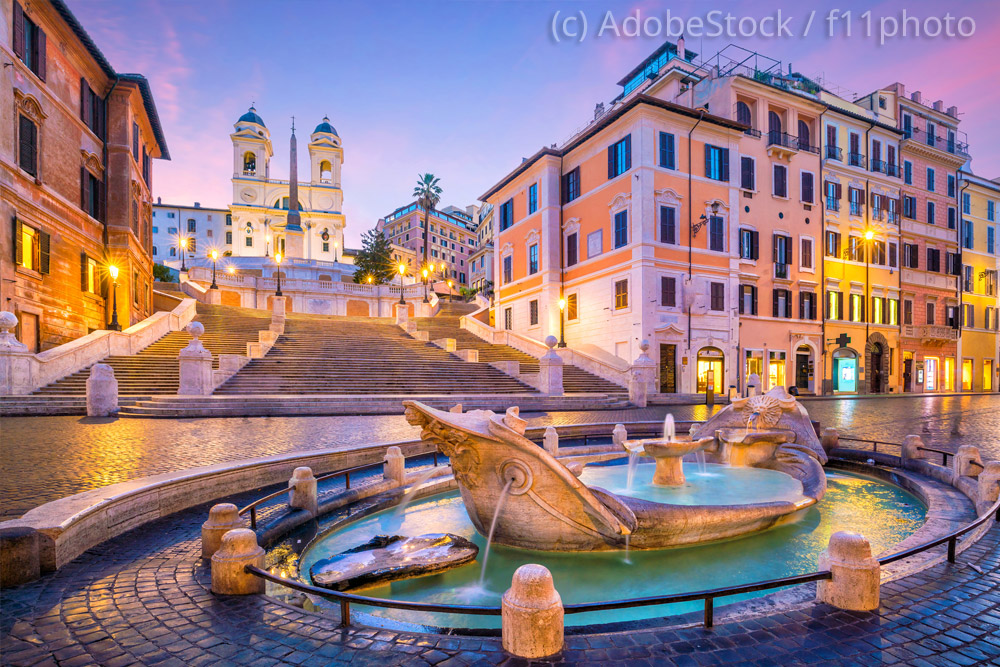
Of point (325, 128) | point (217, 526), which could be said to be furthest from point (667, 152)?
point (325, 128)

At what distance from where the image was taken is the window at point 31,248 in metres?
18.4

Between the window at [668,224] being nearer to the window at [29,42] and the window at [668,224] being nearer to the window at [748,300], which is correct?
the window at [748,300]

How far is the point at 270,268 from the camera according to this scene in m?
46.2

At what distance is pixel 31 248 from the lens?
19.3 meters

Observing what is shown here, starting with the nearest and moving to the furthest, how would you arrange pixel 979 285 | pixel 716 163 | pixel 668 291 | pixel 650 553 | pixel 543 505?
1. pixel 543 505
2. pixel 650 553
3. pixel 668 291
4. pixel 716 163
5. pixel 979 285

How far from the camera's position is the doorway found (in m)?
25.7

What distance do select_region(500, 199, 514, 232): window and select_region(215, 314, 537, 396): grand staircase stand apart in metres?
13.0

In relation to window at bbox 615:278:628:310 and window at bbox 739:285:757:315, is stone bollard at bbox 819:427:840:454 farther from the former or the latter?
window at bbox 739:285:757:315

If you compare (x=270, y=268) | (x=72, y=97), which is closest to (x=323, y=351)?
(x=72, y=97)

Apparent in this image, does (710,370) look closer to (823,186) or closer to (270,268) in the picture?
(823,186)

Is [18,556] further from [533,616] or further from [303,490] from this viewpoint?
[533,616]

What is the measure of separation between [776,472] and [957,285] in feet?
141

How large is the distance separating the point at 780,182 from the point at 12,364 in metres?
35.9

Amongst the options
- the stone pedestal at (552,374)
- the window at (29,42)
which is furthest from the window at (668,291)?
the window at (29,42)
